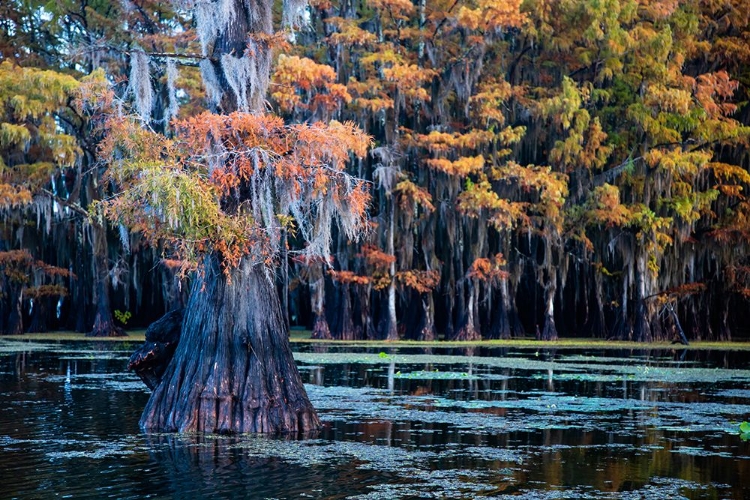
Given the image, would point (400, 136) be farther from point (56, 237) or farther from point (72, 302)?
point (72, 302)

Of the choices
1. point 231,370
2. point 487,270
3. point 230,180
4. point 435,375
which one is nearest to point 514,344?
point 487,270

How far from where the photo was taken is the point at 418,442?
13344mm

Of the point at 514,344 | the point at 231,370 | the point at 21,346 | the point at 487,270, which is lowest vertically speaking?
the point at 231,370

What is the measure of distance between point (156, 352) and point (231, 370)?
4.82 feet

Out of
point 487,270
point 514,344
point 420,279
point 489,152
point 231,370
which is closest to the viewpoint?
point 231,370

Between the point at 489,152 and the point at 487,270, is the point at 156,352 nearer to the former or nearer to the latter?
the point at 487,270

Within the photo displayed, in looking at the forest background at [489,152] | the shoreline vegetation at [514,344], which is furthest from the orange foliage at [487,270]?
the shoreline vegetation at [514,344]

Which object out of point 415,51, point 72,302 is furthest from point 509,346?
point 72,302

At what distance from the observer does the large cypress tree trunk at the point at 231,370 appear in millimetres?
14094

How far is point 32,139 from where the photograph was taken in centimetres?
3750

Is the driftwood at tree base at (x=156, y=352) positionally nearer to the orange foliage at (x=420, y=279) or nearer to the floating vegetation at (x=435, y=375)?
the floating vegetation at (x=435, y=375)

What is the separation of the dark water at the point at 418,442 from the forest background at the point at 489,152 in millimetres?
14216

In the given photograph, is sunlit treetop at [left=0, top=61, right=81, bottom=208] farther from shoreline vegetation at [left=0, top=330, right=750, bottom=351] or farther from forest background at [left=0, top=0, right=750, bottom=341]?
shoreline vegetation at [left=0, top=330, right=750, bottom=351]

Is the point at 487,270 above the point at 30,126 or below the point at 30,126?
below
